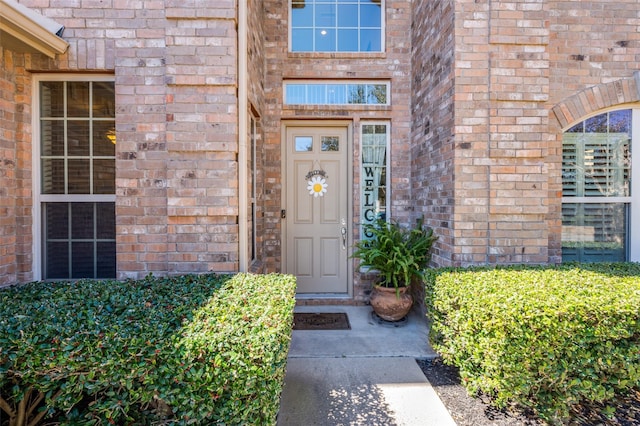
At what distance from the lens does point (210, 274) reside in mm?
2656

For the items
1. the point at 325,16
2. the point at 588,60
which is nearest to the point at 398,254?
the point at 588,60

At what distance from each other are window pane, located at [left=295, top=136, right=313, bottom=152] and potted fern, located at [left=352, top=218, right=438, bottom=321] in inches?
55.2

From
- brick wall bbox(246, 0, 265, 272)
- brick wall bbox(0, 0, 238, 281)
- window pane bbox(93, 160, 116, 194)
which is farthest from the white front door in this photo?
window pane bbox(93, 160, 116, 194)

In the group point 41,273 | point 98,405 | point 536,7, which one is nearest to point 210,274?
point 98,405

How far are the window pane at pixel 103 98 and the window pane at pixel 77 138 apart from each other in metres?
0.16

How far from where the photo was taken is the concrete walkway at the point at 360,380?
2188mm

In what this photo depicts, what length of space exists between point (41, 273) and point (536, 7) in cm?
506

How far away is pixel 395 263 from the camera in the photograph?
11.7 ft

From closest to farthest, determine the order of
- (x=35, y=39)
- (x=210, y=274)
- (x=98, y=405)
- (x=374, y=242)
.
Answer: (x=98, y=405), (x=35, y=39), (x=210, y=274), (x=374, y=242)

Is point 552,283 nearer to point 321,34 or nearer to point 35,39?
point 321,34

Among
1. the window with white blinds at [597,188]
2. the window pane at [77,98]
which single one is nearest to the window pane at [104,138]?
the window pane at [77,98]

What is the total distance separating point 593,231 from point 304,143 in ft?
11.4

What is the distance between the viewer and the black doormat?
364 centimetres

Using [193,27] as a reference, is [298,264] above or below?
below
